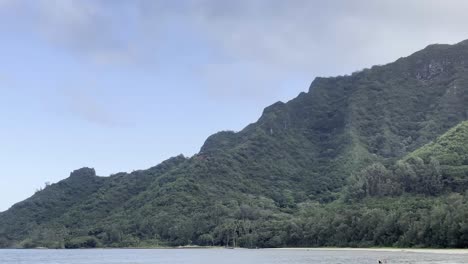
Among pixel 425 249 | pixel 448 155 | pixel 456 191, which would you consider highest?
pixel 448 155

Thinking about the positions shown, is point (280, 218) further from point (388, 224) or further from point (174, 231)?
point (388, 224)

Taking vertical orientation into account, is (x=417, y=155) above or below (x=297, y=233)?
above

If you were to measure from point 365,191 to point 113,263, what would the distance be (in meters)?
94.3

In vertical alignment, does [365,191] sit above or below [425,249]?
above

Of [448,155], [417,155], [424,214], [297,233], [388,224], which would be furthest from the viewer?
[417,155]

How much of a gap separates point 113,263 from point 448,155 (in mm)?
107597

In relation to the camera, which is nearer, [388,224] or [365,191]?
[388,224]

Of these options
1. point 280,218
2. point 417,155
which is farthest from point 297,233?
point 417,155

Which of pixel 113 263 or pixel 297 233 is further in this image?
pixel 297 233

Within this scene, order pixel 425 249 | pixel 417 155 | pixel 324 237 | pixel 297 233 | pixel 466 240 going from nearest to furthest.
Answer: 1. pixel 466 240
2. pixel 425 249
3. pixel 324 237
4. pixel 297 233
5. pixel 417 155

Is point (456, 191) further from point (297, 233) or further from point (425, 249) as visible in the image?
point (425, 249)

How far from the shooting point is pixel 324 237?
14225cm

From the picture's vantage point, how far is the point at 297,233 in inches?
5989

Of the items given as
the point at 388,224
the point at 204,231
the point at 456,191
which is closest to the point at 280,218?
the point at 204,231
